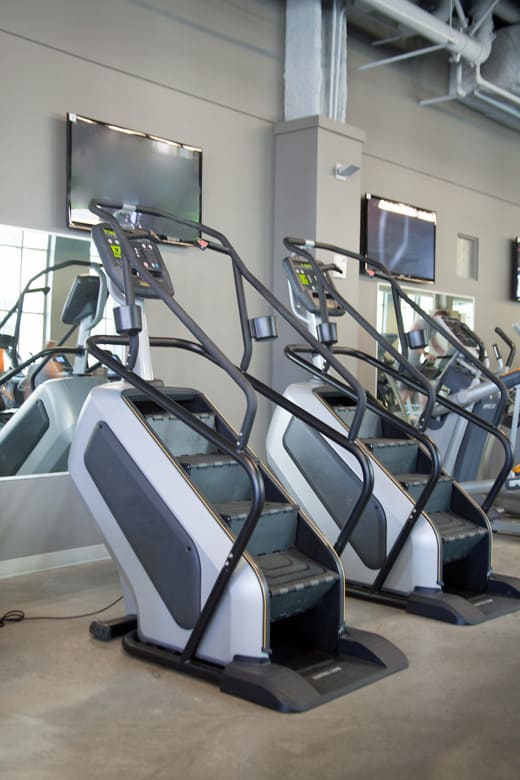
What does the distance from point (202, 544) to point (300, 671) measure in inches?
24.1

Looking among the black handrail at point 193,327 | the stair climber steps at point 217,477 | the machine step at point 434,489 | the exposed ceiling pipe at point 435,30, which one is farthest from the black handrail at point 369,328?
the exposed ceiling pipe at point 435,30

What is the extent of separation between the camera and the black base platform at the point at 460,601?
405 centimetres

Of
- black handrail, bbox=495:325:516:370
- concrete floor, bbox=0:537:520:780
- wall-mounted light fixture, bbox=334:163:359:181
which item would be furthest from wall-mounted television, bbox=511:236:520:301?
concrete floor, bbox=0:537:520:780

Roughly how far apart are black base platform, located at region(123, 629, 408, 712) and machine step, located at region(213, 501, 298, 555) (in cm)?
45

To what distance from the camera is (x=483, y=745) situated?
2.69 metres

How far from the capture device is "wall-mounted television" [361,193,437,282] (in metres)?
7.38

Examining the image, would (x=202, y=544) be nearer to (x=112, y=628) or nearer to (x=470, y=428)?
(x=112, y=628)

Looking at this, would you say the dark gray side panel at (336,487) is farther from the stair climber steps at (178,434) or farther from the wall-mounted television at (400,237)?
the wall-mounted television at (400,237)

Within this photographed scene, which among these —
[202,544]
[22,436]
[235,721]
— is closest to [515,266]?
[22,436]

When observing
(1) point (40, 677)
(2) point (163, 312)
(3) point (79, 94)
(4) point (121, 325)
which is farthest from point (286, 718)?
(3) point (79, 94)

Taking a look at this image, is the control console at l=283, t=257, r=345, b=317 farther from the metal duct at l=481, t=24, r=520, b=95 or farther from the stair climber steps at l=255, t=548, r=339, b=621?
the metal duct at l=481, t=24, r=520, b=95

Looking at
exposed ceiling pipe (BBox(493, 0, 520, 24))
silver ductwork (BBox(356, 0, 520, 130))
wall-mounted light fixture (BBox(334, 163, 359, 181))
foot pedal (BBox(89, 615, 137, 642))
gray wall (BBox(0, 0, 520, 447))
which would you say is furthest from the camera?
exposed ceiling pipe (BBox(493, 0, 520, 24))

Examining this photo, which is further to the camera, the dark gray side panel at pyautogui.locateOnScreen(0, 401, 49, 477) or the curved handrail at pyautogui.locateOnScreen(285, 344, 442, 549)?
the dark gray side panel at pyautogui.locateOnScreen(0, 401, 49, 477)

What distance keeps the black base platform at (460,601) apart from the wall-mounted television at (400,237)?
355 cm
